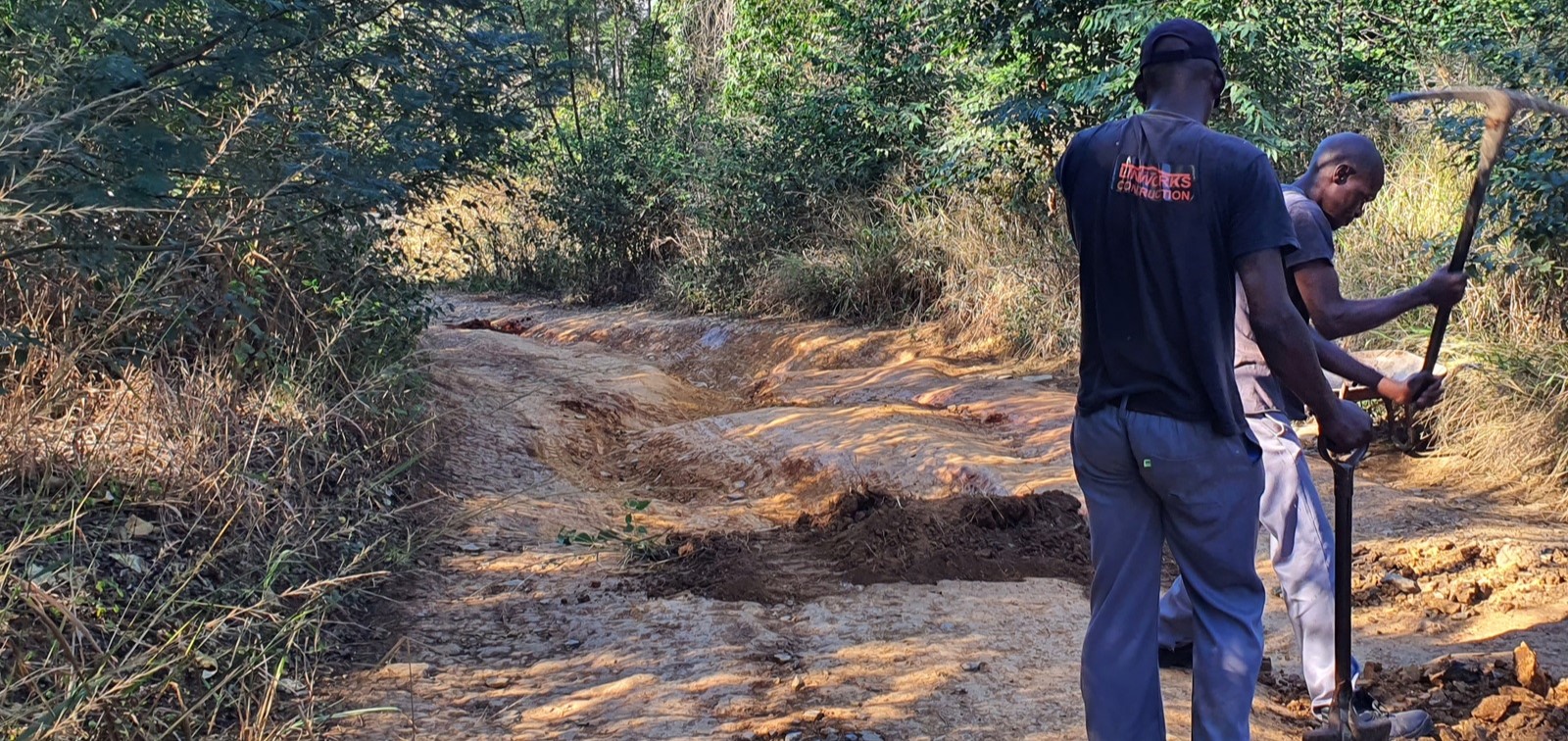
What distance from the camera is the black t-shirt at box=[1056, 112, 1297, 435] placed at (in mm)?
2533

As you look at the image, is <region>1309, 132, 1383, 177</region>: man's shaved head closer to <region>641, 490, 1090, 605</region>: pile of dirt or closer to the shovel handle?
the shovel handle

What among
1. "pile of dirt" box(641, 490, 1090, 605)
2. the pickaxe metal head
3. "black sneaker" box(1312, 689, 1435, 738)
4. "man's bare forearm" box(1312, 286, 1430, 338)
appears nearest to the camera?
the pickaxe metal head

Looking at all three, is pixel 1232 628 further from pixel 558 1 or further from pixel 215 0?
pixel 558 1

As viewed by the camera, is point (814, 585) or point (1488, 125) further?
point (814, 585)

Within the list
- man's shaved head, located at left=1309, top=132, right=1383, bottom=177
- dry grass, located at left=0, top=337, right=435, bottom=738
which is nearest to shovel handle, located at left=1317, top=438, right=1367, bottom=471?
man's shaved head, located at left=1309, top=132, right=1383, bottom=177

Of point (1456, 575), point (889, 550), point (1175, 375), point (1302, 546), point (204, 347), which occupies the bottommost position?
point (1456, 575)

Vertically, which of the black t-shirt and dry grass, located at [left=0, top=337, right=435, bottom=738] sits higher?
the black t-shirt

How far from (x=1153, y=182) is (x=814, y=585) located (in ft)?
9.37

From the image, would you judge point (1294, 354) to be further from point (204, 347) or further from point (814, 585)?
point (204, 347)

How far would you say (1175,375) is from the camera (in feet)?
Result: 8.59

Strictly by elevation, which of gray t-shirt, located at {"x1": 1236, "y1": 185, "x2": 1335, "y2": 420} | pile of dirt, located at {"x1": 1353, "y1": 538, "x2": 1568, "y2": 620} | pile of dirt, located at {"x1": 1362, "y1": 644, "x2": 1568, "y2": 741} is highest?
gray t-shirt, located at {"x1": 1236, "y1": 185, "x2": 1335, "y2": 420}

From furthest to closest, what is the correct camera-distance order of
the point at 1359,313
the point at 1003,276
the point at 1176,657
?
the point at 1003,276 < the point at 1176,657 < the point at 1359,313

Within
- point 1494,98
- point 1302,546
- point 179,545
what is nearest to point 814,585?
point 1302,546

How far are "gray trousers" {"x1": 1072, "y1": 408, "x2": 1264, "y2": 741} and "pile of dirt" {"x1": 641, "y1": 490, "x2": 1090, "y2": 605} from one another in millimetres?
2189
